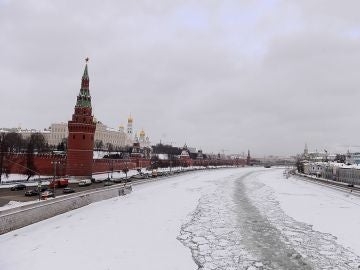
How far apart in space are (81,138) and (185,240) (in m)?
38.3

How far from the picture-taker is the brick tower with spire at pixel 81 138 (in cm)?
5412

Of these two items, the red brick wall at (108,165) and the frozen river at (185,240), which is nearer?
the frozen river at (185,240)

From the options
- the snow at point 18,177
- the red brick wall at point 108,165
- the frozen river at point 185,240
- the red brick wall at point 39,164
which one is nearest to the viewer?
the frozen river at point 185,240

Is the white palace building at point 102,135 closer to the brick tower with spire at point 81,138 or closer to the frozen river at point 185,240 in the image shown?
the brick tower with spire at point 81,138

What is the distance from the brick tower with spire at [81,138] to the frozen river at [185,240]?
25.7m

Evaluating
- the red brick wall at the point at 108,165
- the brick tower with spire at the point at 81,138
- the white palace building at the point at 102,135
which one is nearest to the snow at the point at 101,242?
the brick tower with spire at the point at 81,138

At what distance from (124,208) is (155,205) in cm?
311

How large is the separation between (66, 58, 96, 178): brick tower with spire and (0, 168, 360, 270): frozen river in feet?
84.3

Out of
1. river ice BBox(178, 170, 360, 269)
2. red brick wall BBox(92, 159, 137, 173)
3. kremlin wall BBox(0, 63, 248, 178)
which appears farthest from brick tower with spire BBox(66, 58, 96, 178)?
river ice BBox(178, 170, 360, 269)

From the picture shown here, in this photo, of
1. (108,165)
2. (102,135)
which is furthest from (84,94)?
(102,135)

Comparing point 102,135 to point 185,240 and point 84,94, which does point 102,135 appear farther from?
point 185,240

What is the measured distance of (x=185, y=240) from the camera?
18828mm

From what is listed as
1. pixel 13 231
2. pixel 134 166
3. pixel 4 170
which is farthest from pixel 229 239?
pixel 134 166

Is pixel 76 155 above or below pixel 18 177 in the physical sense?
above
